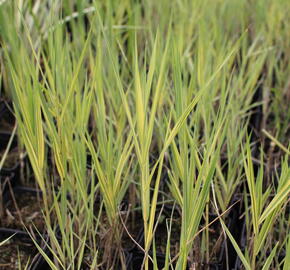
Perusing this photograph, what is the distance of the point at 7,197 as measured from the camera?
4.15 ft

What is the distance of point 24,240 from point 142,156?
0.46 m

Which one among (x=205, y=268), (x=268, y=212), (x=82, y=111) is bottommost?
(x=205, y=268)

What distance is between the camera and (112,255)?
105cm

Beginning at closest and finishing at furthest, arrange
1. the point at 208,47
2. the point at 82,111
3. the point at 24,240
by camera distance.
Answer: the point at 82,111, the point at 24,240, the point at 208,47

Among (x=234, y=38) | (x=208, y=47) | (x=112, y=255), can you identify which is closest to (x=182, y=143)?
(x=112, y=255)

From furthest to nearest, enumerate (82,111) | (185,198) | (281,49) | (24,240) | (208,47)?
(281,49) → (208,47) → (24,240) → (82,111) → (185,198)

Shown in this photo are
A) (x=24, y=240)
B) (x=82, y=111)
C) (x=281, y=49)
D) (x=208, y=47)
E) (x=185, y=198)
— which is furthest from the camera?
(x=281, y=49)

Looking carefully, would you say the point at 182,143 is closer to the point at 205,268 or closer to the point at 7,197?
the point at 205,268

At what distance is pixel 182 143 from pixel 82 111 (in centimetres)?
21

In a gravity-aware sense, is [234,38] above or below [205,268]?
above

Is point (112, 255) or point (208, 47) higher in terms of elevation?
point (208, 47)

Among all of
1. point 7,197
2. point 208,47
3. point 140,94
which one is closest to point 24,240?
point 7,197

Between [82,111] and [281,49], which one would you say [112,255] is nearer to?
[82,111]

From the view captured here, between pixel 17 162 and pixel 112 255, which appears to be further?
pixel 17 162
